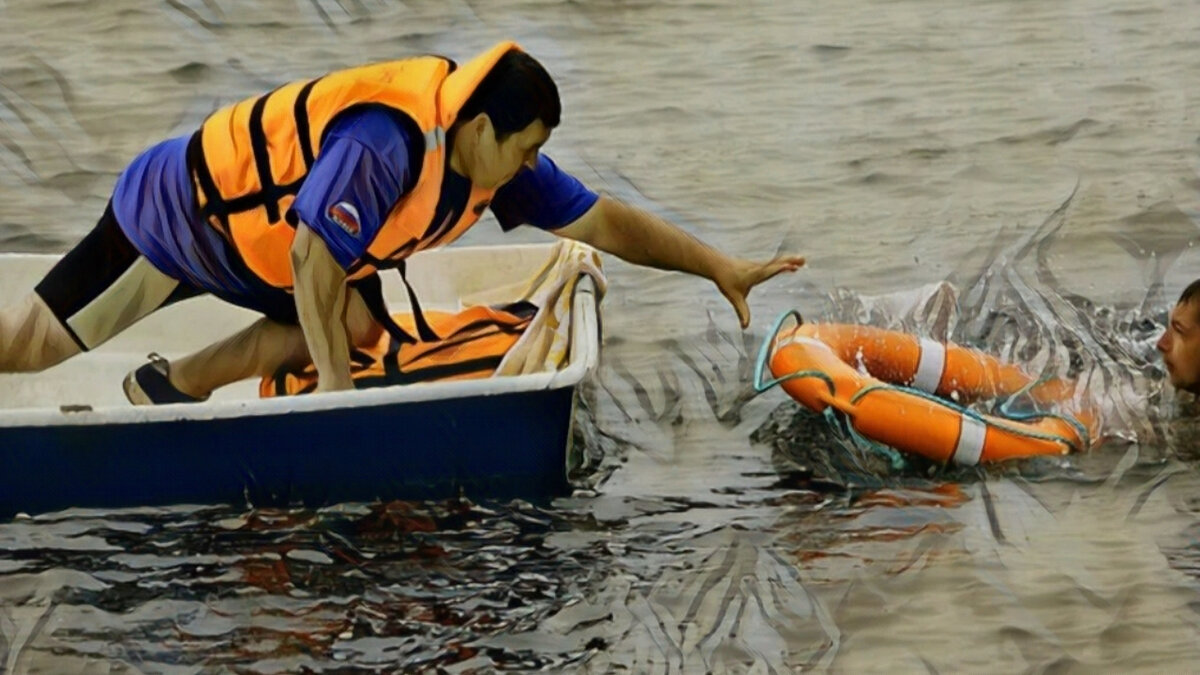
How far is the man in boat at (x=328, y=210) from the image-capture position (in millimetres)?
5254

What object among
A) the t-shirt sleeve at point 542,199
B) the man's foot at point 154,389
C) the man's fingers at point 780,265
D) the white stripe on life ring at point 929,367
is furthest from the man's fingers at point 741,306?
the man's foot at point 154,389

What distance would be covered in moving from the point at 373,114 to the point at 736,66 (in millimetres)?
5542

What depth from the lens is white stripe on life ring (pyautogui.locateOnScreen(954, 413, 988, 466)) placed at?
5887mm

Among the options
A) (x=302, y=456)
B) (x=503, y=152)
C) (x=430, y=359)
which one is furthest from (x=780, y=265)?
(x=302, y=456)

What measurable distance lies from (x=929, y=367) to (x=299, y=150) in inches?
89.3

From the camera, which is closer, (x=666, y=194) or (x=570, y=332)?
(x=570, y=332)

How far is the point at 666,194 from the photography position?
8.98m

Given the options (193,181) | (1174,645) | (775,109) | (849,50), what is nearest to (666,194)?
(775,109)

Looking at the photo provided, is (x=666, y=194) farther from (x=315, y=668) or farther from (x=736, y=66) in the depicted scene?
(x=315, y=668)

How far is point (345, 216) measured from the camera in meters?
5.18

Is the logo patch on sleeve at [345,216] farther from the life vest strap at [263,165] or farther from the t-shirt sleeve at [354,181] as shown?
the life vest strap at [263,165]

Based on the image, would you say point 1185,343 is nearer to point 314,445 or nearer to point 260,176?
point 314,445

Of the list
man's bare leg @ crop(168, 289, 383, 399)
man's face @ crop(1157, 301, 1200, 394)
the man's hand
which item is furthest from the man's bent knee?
man's face @ crop(1157, 301, 1200, 394)

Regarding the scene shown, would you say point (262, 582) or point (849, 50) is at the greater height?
point (849, 50)
